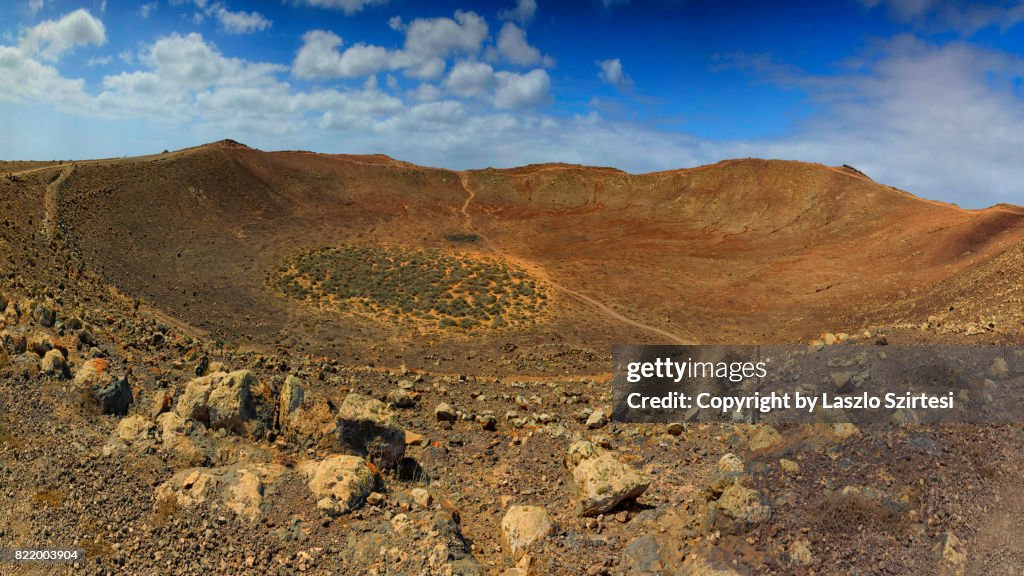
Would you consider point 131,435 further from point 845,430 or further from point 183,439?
point 845,430

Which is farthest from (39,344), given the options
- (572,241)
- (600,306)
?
(572,241)

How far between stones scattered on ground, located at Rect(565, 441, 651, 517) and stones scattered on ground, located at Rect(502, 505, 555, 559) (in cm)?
63

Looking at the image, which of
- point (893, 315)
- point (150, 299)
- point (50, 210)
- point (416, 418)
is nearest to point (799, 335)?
point (893, 315)

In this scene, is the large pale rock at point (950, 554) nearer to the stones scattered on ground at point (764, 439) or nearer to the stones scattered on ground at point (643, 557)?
the stones scattered on ground at point (764, 439)

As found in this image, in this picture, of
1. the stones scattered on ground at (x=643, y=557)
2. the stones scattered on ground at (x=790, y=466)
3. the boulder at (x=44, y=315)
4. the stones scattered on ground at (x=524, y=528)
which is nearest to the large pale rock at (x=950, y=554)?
the stones scattered on ground at (x=790, y=466)

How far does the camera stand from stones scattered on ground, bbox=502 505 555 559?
24.8 feet

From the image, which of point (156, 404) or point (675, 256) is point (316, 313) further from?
point (675, 256)

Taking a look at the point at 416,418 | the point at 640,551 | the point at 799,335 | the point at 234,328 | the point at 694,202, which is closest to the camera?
the point at 640,551

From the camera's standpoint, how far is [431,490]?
30.4 ft

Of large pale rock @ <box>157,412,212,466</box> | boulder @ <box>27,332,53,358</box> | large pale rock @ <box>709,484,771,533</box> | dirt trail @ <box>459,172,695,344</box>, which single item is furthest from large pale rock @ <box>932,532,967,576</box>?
dirt trail @ <box>459,172,695,344</box>

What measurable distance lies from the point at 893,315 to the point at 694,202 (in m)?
29.9

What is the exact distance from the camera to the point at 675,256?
40.1 metres

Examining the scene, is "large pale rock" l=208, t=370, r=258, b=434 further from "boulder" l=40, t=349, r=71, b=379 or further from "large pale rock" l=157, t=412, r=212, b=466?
"boulder" l=40, t=349, r=71, b=379

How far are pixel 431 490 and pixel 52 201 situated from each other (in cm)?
2974
